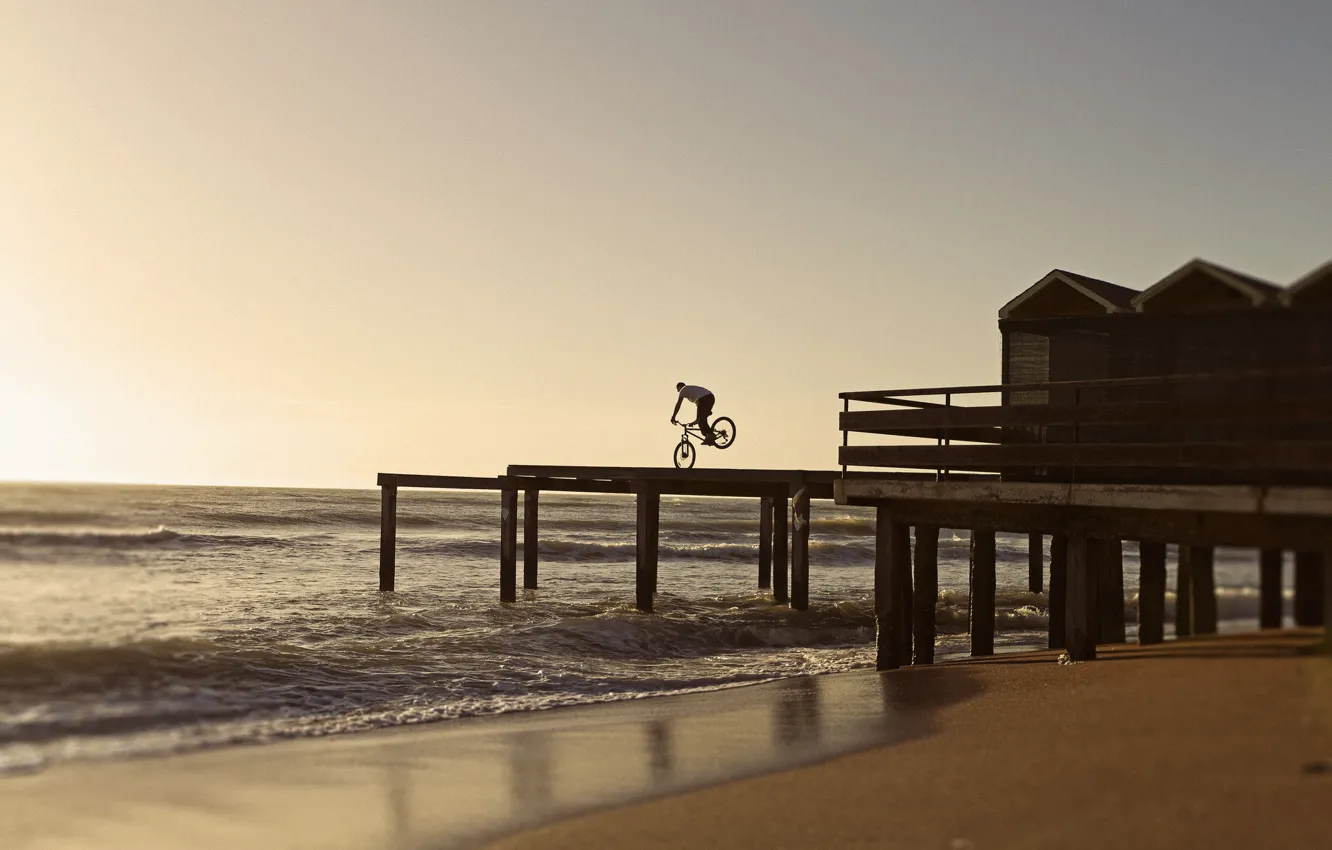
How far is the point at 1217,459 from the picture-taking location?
10.6 meters

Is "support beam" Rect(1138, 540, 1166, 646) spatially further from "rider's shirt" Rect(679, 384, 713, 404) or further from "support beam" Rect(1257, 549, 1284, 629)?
Answer: "rider's shirt" Rect(679, 384, 713, 404)

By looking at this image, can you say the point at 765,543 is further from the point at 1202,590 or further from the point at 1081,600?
the point at 1081,600

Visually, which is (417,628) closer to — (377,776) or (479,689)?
(479,689)

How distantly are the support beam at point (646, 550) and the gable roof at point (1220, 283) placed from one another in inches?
404

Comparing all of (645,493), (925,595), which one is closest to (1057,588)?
(925,595)

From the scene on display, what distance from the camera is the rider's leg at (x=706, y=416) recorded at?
2247 centimetres

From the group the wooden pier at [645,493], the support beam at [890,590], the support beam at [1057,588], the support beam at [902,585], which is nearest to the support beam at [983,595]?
the support beam at [1057,588]

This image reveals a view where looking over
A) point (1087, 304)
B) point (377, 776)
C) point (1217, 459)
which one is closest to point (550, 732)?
point (377, 776)

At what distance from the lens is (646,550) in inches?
870

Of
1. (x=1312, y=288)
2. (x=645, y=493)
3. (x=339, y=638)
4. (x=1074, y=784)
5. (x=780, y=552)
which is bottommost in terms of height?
(x=339, y=638)

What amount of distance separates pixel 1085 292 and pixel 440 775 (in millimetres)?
10216

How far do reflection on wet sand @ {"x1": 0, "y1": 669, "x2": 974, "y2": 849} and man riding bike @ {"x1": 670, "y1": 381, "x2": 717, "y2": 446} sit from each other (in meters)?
10.5

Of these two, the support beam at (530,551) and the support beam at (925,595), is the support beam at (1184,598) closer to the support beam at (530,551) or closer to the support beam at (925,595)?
the support beam at (925,595)

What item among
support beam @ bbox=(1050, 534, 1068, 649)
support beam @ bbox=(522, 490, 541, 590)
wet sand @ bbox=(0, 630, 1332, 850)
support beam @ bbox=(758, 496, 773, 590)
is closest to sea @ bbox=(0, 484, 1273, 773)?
support beam @ bbox=(522, 490, 541, 590)
